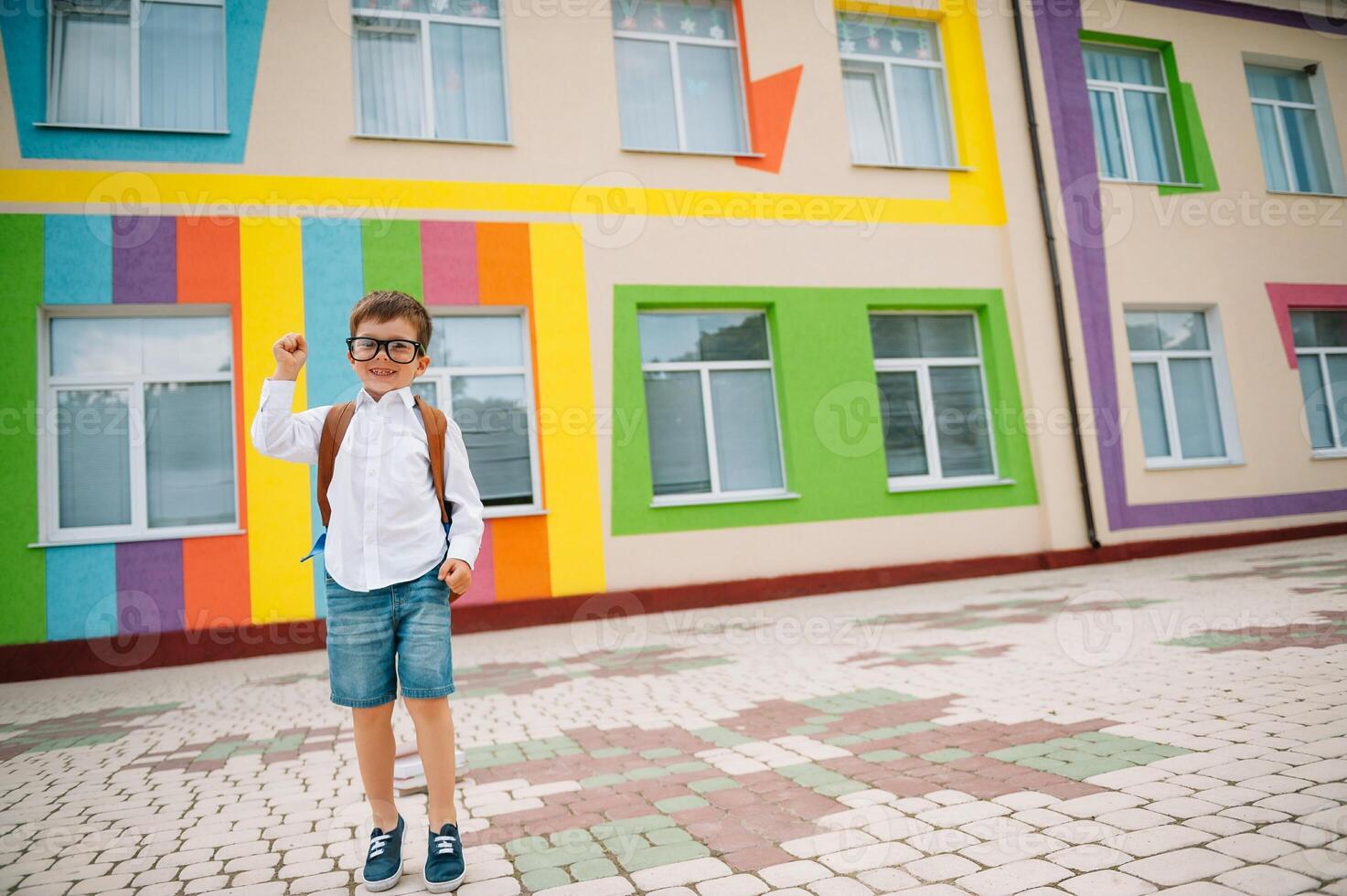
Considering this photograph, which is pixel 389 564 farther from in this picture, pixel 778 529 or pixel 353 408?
pixel 778 529

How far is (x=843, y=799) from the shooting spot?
288cm

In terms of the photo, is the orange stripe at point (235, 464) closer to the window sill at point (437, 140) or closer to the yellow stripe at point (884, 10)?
the window sill at point (437, 140)

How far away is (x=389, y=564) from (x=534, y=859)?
0.97 meters

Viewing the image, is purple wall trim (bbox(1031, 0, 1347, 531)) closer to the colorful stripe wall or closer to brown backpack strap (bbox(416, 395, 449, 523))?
the colorful stripe wall

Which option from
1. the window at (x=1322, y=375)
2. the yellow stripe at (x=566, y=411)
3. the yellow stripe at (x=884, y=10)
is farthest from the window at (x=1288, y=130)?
the yellow stripe at (x=566, y=411)

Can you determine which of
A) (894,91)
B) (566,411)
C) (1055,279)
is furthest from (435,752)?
(894,91)

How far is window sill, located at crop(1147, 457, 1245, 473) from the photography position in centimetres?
1115

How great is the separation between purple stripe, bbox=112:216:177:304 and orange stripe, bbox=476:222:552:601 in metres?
2.79

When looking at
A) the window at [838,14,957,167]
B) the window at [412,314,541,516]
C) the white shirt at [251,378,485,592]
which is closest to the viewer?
the white shirt at [251,378,485,592]

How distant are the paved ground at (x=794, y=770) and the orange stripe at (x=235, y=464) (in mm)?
1473

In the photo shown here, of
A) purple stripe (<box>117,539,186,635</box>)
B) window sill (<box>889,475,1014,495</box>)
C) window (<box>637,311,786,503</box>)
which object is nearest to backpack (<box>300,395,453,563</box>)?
purple stripe (<box>117,539,186,635</box>)

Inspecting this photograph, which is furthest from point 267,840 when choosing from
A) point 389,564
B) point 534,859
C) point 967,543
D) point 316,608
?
point 967,543

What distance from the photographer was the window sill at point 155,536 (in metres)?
7.50

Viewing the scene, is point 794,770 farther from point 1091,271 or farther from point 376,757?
point 1091,271
